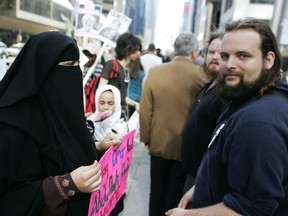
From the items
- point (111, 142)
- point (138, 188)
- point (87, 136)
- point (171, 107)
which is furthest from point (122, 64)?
point (87, 136)

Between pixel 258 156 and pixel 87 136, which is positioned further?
pixel 87 136

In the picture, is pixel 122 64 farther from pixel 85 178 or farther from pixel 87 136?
pixel 85 178

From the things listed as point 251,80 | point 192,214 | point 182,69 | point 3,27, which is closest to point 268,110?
point 251,80

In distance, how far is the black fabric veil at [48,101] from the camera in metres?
1.49

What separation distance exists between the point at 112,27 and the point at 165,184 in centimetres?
255

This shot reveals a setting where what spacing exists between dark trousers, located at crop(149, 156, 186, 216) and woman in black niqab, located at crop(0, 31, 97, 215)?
170cm

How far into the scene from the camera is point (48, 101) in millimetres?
1604

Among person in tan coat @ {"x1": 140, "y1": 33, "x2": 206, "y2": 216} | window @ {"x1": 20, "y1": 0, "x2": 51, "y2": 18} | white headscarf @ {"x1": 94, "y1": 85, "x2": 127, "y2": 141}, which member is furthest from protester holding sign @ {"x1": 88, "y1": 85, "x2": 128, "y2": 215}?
window @ {"x1": 20, "y1": 0, "x2": 51, "y2": 18}

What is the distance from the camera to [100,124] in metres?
3.04

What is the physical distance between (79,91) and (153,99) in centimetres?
168

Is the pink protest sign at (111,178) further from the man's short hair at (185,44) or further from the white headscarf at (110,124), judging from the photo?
the man's short hair at (185,44)

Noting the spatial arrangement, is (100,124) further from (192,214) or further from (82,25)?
(82,25)

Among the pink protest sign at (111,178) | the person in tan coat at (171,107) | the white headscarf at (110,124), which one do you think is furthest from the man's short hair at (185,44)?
the pink protest sign at (111,178)

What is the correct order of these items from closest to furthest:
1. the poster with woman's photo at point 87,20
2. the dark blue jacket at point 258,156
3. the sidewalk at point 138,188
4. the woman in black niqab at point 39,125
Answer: the dark blue jacket at point 258,156 → the woman in black niqab at point 39,125 → the sidewalk at point 138,188 → the poster with woman's photo at point 87,20
